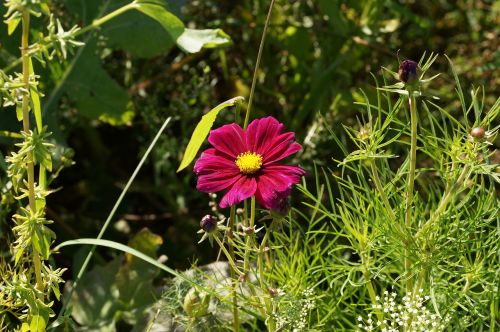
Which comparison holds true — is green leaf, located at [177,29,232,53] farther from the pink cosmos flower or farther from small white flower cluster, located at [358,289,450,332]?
small white flower cluster, located at [358,289,450,332]

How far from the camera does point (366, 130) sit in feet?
3.16

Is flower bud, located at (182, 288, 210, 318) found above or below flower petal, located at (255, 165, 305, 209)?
below

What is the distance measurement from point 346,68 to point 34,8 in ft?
3.41

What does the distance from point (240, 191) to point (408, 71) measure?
9.0 inches

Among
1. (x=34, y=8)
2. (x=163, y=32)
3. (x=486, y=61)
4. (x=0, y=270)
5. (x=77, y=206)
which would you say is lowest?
(x=77, y=206)

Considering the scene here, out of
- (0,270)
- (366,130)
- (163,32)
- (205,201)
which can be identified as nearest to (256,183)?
(366,130)

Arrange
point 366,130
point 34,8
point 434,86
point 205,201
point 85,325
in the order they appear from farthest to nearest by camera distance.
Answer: point 434,86 → point 205,201 → point 85,325 → point 366,130 → point 34,8

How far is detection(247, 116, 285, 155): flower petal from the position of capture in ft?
3.22

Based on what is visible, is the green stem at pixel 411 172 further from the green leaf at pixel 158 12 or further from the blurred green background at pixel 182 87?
the blurred green background at pixel 182 87

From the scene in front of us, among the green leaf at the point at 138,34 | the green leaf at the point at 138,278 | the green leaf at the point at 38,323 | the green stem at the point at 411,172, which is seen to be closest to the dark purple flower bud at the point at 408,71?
the green stem at the point at 411,172

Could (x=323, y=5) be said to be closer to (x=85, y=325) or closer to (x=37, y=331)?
(x=85, y=325)

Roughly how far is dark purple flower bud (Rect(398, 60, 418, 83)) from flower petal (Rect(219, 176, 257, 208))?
21 centimetres

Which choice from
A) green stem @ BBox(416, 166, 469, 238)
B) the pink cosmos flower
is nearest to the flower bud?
the pink cosmos flower

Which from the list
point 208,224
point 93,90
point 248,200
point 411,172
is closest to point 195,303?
point 208,224
